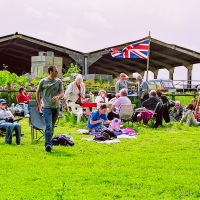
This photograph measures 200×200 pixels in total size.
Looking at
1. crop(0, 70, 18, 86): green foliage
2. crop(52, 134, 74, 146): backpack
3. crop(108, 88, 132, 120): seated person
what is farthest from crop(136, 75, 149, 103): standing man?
crop(0, 70, 18, 86): green foliage

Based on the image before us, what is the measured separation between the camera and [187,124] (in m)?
12.2

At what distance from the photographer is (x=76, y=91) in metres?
12.2

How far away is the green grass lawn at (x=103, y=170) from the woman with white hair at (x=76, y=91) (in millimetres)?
3548

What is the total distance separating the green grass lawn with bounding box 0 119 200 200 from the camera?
4555 mm

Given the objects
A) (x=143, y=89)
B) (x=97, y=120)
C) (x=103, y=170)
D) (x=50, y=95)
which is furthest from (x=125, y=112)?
(x=103, y=170)

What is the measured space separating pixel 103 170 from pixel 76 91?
6722mm

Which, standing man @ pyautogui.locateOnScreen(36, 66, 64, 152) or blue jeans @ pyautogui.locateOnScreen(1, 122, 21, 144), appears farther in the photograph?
blue jeans @ pyautogui.locateOnScreen(1, 122, 21, 144)

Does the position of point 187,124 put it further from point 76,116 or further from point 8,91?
point 8,91

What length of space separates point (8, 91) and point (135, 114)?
20.8 feet

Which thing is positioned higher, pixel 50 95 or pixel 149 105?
pixel 50 95

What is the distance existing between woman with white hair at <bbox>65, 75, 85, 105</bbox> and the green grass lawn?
355 centimetres

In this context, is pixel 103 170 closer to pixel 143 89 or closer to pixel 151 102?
pixel 151 102

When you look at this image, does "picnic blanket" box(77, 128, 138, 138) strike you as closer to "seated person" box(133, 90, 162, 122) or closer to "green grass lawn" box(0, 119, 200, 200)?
"green grass lawn" box(0, 119, 200, 200)

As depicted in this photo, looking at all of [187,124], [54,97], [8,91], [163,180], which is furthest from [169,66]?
[163,180]
